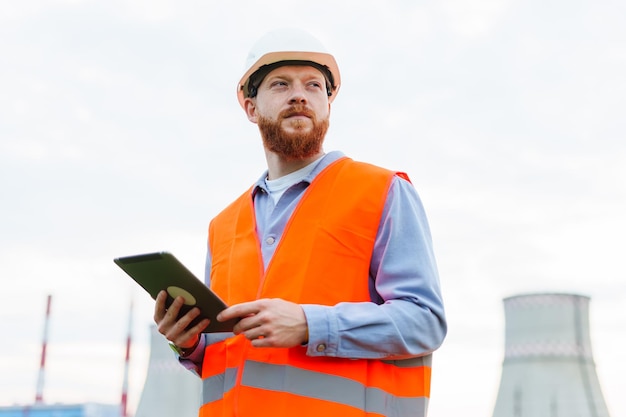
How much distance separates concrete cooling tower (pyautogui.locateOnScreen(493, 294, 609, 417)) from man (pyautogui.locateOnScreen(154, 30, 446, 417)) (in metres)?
9.58

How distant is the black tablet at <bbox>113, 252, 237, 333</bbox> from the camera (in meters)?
1.50

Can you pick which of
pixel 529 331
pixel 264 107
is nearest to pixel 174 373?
pixel 529 331

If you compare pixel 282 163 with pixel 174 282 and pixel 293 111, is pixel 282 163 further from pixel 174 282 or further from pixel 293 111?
pixel 174 282

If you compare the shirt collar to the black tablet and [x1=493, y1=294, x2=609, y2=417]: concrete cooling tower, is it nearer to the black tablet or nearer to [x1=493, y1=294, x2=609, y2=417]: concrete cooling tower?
the black tablet

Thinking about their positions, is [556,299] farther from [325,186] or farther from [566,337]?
[325,186]

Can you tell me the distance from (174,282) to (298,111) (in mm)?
515

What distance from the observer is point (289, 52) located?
6.14ft

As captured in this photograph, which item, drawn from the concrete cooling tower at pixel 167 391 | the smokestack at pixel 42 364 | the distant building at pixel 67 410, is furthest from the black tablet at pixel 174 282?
the smokestack at pixel 42 364

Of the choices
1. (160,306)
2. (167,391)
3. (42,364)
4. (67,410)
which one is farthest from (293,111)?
(42,364)

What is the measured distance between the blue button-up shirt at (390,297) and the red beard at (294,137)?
2.3 inches

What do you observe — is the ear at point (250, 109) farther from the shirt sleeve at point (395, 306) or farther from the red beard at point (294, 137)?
the shirt sleeve at point (395, 306)

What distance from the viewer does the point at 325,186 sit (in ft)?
5.82

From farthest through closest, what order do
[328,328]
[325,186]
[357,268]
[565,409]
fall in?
1. [565,409]
2. [325,186]
3. [357,268]
4. [328,328]

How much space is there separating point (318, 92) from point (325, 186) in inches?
9.5
